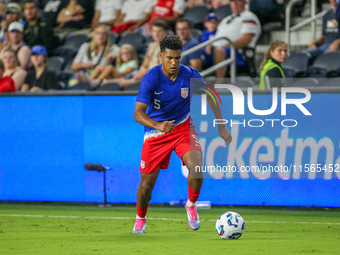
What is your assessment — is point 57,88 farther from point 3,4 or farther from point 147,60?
point 3,4

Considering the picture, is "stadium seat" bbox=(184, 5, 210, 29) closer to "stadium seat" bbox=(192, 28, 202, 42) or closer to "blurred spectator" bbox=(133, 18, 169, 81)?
"stadium seat" bbox=(192, 28, 202, 42)

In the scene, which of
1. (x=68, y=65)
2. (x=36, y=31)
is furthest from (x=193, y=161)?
(x=36, y=31)

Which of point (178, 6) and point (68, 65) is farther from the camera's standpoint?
point (68, 65)

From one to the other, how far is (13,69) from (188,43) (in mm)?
3341

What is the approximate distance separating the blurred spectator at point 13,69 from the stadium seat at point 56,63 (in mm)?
1564

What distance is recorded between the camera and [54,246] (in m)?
5.16

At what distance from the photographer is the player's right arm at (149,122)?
5.22 m

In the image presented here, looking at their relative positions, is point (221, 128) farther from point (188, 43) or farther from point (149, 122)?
point (188, 43)

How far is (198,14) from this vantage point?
1170 cm

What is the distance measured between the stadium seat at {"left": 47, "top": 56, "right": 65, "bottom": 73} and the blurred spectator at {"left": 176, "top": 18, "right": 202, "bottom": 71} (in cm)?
328

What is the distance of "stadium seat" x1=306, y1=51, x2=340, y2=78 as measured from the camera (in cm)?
924

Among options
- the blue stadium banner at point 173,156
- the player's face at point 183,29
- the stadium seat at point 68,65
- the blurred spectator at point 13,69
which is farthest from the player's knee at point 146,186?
the stadium seat at point 68,65

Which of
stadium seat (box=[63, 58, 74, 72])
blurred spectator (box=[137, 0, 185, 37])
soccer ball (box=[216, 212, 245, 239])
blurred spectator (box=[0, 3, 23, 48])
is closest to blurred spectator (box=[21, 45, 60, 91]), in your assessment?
stadium seat (box=[63, 58, 74, 72])

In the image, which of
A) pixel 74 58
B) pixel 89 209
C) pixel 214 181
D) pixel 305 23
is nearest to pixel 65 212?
pixel 89 209
